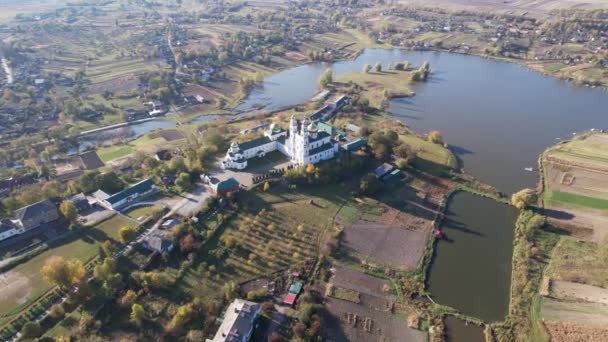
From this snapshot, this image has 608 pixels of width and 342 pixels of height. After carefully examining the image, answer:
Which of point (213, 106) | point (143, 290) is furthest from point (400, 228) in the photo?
point (213, 106)

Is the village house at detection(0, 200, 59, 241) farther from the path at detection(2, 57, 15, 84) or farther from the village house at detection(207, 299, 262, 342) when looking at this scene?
the path at detection(2, 57, 15, 84)

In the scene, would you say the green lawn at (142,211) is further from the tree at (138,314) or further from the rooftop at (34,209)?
the tree at (138,314)

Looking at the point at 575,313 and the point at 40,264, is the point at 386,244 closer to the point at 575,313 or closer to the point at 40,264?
the point at 575,313

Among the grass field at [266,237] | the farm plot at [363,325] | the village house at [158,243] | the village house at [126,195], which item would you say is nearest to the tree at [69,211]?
the village house at [126,195]

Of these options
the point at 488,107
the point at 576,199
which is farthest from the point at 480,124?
the point at 576,199

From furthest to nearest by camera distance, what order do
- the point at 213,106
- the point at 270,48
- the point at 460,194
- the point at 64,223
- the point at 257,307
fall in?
the point at 270,48
the point at 213,106
the point at 460,194
the point at 64,223
the point at 257,307

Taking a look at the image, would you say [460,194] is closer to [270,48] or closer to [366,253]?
[366,253]
